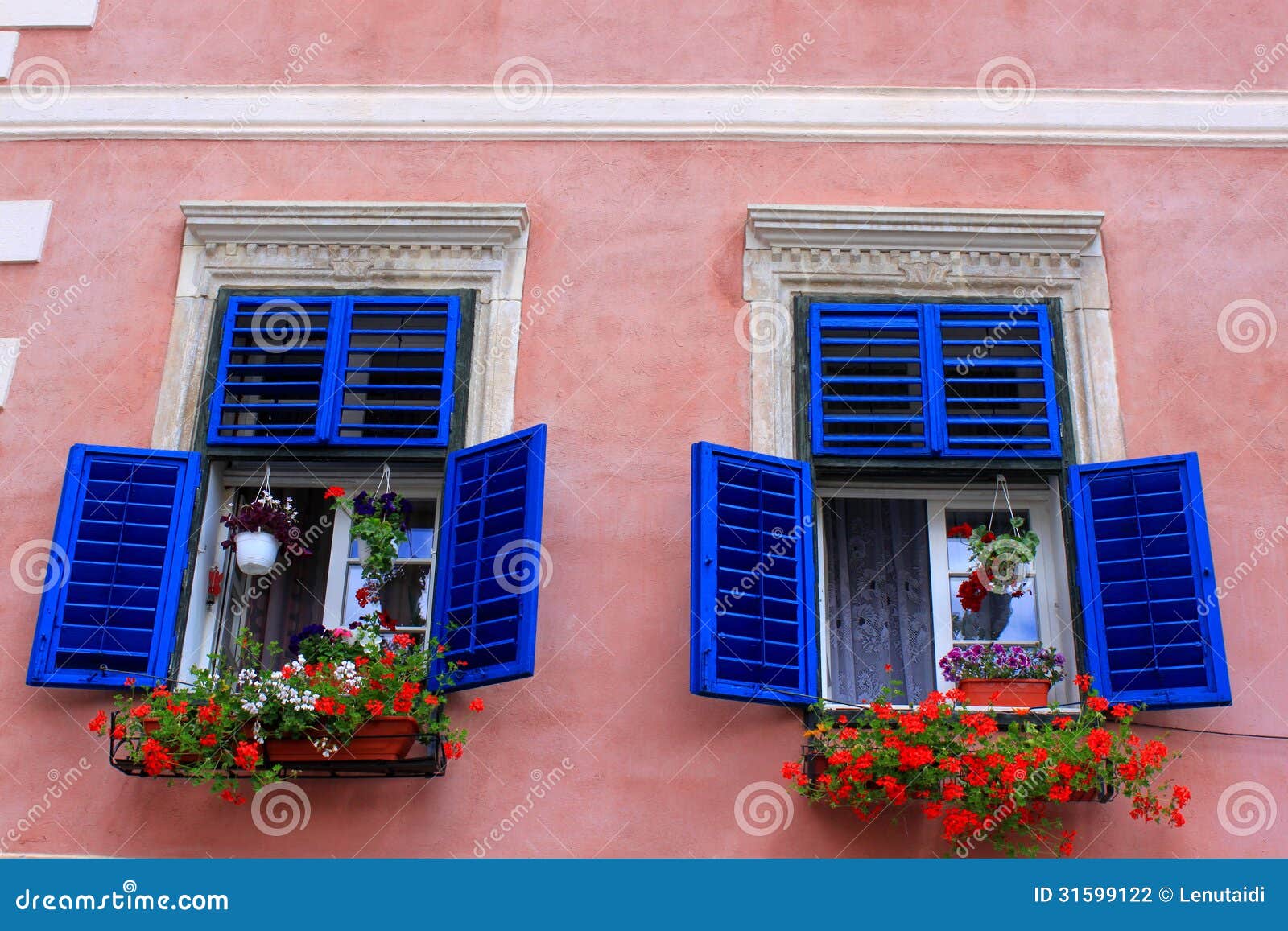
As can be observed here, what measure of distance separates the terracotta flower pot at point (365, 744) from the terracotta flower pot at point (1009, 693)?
2452 mm

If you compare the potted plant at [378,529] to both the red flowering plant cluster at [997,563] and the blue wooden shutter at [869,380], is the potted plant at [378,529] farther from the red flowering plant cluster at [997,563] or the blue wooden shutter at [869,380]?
the red flowering plant cluster at [997,563]

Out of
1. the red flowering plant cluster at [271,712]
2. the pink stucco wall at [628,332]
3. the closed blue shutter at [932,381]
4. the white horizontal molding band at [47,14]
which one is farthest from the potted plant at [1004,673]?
the white horizontal molding band at [47,14]

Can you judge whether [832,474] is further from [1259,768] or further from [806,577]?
[1259,768]

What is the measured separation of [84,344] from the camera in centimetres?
810

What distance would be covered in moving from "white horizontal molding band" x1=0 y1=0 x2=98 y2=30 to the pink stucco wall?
0.08 metres

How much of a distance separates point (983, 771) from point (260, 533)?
3.44m

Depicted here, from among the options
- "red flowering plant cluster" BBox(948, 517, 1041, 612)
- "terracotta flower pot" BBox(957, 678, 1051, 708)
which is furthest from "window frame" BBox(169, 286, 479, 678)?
"terracotta flower pot" BBox(957, 678, 1051, 708)

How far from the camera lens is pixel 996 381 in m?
7.82

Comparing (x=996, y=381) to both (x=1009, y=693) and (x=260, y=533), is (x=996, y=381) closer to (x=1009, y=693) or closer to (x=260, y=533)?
(x=1009, y=693)

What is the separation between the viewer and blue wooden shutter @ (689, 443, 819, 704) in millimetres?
6996

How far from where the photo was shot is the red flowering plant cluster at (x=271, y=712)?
264 inches

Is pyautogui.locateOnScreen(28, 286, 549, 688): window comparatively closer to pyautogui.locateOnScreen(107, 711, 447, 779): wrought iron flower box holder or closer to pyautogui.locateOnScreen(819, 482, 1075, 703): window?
pyautogui.locateOnScreen(107, 711, 447, 779): wrought iron flower box holder

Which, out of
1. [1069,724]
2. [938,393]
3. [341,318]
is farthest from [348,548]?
[1069,724]

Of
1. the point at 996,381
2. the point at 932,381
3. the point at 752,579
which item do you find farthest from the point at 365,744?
the point at 996,381
